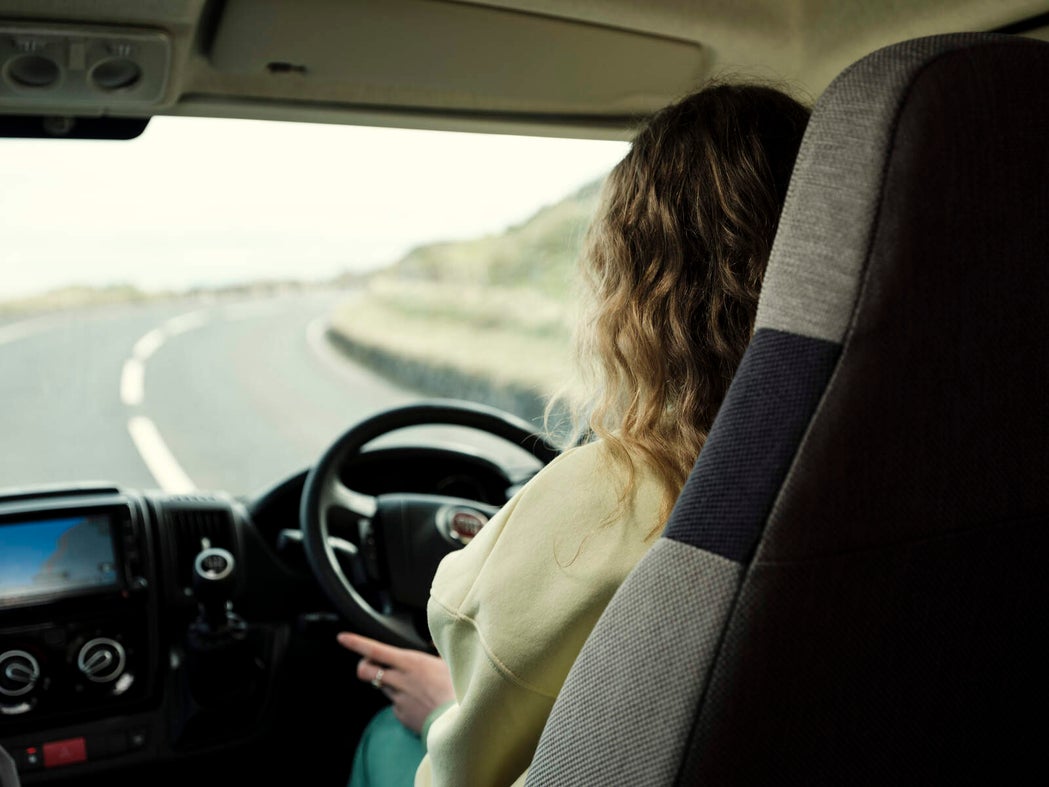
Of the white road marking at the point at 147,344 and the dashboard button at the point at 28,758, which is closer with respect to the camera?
the dashboard button at the point at 28,758

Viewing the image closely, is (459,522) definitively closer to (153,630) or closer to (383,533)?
(383,533)

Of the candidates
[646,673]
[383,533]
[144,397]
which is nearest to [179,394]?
[144,397]

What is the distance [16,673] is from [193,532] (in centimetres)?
43

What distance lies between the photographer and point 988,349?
2.85ft

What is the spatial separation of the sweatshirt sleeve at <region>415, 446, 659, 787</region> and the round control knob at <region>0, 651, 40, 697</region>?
1.21 metres

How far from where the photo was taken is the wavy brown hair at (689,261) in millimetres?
1262

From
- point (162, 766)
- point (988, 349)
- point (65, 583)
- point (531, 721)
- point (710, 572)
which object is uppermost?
point (988, 349)

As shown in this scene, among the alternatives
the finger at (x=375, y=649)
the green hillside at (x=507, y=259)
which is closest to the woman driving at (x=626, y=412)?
the finger at (x=375, y=649)

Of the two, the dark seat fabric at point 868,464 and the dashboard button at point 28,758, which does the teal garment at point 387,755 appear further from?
the dark seat fabric at point 868,464

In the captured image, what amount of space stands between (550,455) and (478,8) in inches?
42.5

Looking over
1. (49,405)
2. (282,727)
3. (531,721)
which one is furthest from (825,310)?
(49,405)

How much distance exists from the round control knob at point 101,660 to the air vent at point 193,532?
7.0 inches

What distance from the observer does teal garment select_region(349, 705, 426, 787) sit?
1.83 metres

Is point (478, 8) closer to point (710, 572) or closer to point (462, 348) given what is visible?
point (462, 348)
